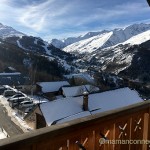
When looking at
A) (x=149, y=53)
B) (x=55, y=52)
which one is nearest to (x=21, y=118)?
(x=149, y=53)

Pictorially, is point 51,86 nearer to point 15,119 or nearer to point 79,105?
point 15,119

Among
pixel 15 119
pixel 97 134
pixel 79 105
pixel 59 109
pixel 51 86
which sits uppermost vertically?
pixel 97 134

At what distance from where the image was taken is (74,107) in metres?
26.1

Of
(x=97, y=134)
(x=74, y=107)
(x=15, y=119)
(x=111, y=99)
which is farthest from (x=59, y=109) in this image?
(x=97, y=134)

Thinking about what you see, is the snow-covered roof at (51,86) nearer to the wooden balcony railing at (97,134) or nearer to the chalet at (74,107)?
the chalet at (74,107)

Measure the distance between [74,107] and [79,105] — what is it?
906 millimetres

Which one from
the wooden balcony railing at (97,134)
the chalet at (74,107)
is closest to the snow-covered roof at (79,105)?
the chalet at (74,107)

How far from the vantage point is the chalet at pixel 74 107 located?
960 inches

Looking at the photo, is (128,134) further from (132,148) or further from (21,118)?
(21,118)

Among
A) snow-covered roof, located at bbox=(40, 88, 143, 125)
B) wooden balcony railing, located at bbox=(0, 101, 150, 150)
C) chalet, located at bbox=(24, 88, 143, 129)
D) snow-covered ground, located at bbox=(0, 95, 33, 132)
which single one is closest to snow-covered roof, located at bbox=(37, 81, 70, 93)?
snow-covered ground, located at bbox=(0, 95, 33, 132)

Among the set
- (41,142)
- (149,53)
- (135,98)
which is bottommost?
(135,98)

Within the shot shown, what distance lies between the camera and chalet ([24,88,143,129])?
24375mm

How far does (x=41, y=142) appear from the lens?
225 centimetres

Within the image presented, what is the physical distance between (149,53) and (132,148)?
17840 centimetres
